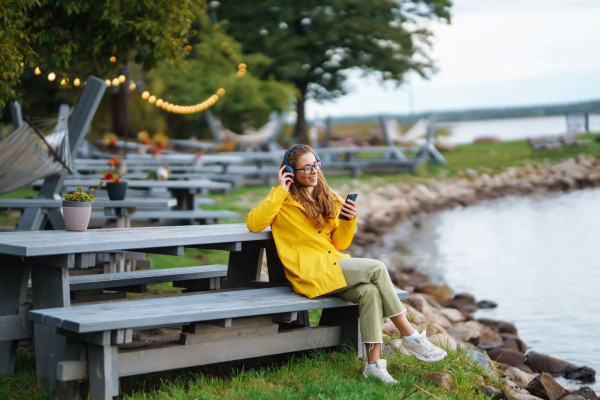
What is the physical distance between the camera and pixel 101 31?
316 inches

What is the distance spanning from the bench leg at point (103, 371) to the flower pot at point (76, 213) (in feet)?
3.61

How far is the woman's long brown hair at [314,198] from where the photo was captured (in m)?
4.89

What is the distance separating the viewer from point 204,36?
2247 centimetres

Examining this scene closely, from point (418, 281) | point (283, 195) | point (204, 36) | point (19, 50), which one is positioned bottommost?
point (418, 281)

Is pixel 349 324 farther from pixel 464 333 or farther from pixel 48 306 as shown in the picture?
pixel 464 333

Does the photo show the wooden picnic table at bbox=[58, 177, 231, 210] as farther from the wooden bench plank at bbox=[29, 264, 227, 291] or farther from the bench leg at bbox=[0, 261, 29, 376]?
the bench leg at bbox=[0, 261, 29, 376]

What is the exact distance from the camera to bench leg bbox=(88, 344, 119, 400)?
393 cm

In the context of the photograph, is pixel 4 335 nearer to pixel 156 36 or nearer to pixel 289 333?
pixel 289 333

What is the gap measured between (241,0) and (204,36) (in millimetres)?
3136

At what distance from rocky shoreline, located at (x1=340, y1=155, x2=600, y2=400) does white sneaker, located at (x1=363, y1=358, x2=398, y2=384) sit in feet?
0.96

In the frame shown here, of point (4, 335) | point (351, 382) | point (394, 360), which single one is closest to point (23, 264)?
point (4, 335)

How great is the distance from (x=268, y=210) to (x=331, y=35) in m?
20.1

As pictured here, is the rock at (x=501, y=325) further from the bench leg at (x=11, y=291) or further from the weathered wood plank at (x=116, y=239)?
the bench leg at (x=11, y=291)

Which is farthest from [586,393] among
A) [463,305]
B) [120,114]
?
[120,114]
